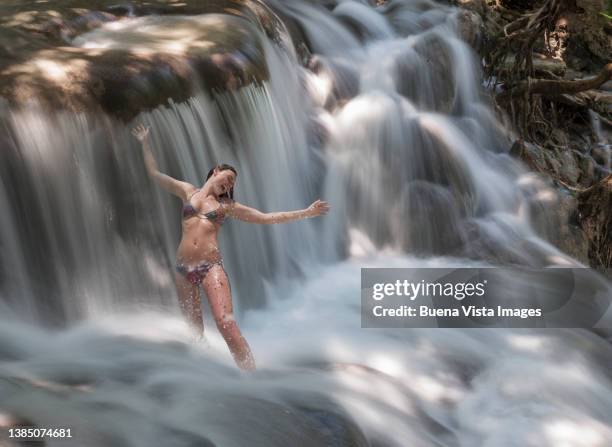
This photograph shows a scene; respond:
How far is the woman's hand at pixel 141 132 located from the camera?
4.70 meters

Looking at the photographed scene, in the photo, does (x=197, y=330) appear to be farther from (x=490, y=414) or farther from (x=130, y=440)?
(x=490, y=414)

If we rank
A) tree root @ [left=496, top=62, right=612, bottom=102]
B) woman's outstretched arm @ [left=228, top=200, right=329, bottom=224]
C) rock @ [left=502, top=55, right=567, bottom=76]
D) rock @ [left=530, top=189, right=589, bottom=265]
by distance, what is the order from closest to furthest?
woman's outstretched arm @ [left=228, top=200, right=329, bottom=224] → rock @ [left=530, top=189, right=589, bottom=265] → tree root @ [left=496, top=62, right=612, bottom=102] → rock @ [left=502, top=55, right=567, bottom=76]

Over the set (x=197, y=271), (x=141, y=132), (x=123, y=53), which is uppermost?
(x=123, y=53)

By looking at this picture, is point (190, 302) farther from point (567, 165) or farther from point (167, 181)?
point (567, 165)

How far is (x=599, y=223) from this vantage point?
8.00 meters

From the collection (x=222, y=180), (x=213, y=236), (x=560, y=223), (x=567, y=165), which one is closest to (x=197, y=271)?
(x=213, y=236)

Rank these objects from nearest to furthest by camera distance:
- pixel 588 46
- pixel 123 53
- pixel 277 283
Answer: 1. pixel 123 53
2. pixel 277 283
3. pixel 588 46

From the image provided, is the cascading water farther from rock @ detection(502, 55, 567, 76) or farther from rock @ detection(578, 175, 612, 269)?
rock @ detection(502, 55, 567, 76)

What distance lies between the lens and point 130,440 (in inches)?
130

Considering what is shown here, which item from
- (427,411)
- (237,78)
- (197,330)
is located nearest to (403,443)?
(427,411)

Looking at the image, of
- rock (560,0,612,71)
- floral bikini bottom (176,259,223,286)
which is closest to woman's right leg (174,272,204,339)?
floral bikini bottom (176,259,223,286)

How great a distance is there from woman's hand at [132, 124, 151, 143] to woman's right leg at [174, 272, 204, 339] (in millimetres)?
992

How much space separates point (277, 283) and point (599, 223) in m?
3.95

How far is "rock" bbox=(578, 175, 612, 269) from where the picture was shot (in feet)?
26.0
